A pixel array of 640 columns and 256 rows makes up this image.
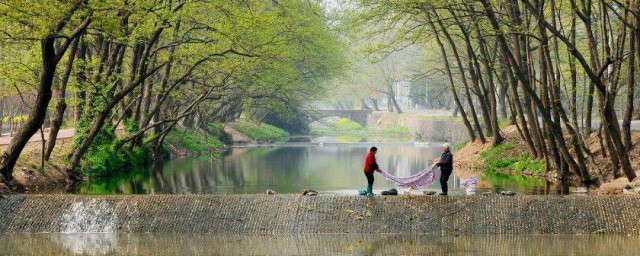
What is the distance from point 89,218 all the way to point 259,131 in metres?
57.4

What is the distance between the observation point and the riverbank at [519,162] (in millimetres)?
29344

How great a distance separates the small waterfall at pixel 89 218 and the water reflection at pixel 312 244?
2.68ft

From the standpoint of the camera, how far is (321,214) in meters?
25.0

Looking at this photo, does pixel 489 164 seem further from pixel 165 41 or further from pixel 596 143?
pixel 165 41

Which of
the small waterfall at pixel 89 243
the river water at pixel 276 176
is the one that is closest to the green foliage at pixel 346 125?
the river water at pixel 276 176

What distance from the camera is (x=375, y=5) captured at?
39.4m

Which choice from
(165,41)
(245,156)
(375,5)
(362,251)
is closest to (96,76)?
(165,41)

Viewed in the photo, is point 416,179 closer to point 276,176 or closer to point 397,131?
point 276,176

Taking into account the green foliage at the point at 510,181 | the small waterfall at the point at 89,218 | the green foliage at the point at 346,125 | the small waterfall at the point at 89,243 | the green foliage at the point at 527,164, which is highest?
the green foliage at the point at 346,125

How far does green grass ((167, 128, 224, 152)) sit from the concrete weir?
2915cm

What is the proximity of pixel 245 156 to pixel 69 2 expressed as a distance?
103 feet

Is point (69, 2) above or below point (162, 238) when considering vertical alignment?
above

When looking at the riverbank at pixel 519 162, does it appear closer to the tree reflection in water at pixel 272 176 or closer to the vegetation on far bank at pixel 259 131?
the tree reflection in water at pixel 272 176

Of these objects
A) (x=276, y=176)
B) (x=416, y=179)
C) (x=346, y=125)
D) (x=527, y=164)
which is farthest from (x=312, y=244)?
(x=346, y=125)
